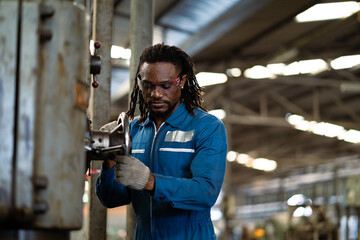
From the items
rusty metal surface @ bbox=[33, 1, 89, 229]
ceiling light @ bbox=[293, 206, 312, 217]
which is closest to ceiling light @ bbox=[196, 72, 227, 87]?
ceiling light @ bbox=[293, 206, 312, 217]

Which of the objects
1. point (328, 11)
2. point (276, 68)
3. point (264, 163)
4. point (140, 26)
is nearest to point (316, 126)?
point (276, 68)

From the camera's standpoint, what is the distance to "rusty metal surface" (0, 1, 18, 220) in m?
1.32

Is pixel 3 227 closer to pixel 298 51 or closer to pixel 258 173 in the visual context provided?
pixel 298 51

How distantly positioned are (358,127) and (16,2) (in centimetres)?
1363

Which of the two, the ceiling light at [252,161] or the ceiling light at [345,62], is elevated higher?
the ceiling light at [345,62]

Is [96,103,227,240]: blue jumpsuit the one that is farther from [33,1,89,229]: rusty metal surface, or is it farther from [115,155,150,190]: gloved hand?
[33,1,89,229]: rusty metal surface

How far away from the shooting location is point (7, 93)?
1341 mm

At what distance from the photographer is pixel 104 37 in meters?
3.28

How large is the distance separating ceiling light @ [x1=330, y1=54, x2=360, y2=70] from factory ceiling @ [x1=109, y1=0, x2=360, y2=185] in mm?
204

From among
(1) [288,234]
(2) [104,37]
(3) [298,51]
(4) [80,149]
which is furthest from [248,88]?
(4) [80,149]

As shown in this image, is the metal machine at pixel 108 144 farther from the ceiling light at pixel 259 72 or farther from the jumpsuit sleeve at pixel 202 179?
the ceiling light at pixel 259 72

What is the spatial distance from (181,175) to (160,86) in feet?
1.28

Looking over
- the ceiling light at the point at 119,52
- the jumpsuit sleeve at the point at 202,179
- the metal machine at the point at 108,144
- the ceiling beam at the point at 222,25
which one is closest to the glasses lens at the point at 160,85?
the jumpsuit sleeve at the point at 202,179

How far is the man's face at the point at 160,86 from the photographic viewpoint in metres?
2.34
